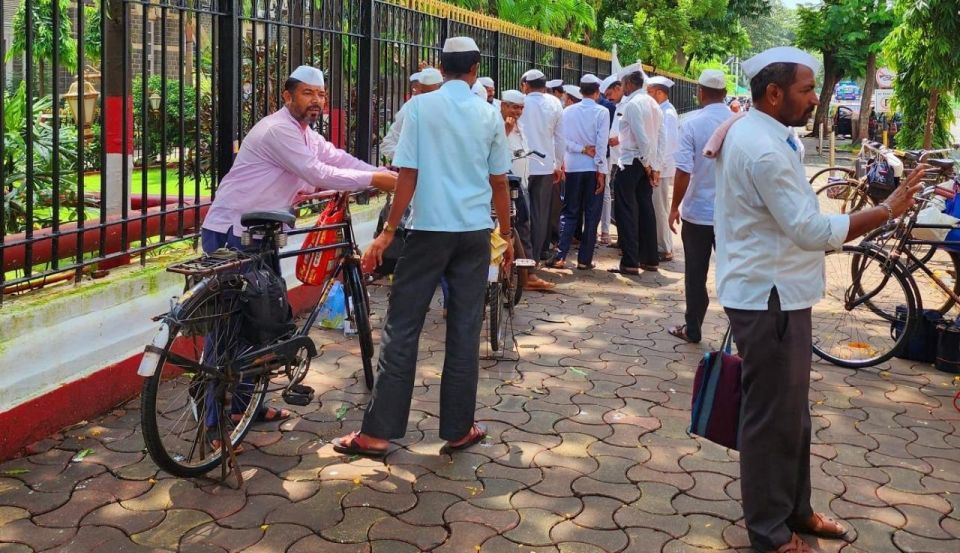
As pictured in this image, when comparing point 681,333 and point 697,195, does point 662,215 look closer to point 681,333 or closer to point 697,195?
point 681,333

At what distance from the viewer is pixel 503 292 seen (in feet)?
23.0

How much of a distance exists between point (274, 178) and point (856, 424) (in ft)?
10.7

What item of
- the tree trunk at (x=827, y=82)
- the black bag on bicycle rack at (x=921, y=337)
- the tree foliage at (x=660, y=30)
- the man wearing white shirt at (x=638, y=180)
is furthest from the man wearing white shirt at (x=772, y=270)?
the tree trunk at (x=827, y=82)

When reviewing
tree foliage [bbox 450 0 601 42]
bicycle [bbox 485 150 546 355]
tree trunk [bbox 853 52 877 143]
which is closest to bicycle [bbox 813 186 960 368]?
bicycle [bbox 485 150 546 355]

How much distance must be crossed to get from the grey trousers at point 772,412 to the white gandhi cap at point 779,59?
796mm

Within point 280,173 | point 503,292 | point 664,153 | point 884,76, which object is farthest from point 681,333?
point 884,76

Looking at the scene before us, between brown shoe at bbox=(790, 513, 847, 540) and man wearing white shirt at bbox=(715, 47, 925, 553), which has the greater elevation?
man wearing white shirt at bbox=(715, 47, 925, 553)

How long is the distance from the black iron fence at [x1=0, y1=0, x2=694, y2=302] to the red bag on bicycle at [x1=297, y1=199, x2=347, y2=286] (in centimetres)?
97

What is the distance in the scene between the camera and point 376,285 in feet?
28.4

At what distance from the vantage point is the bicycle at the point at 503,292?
6.45 meters

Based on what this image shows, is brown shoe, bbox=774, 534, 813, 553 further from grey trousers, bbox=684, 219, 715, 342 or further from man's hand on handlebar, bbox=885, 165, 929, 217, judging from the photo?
grey trousers, bbox=684, 219, 715, 342

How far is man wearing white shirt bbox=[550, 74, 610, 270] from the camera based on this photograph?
965 cm

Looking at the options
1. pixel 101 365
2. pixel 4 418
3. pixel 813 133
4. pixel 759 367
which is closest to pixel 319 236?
pixel 101 365

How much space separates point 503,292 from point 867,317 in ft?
9.28
